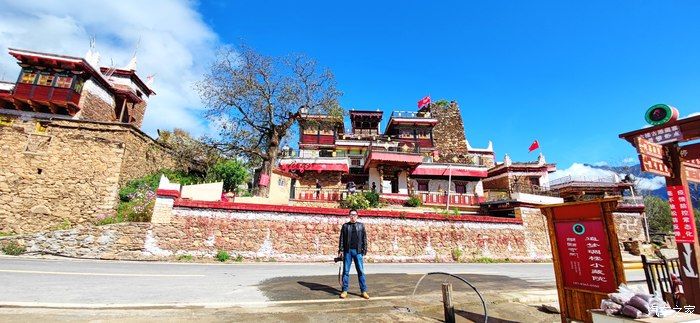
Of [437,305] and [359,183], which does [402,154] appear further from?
[437,305]

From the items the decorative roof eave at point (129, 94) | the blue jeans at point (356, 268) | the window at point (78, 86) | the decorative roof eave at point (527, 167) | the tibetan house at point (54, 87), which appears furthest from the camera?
the decorative roof eave at point (527, 167)

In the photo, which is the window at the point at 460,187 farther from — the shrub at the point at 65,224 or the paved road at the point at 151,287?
the shrub at the point at 65,224

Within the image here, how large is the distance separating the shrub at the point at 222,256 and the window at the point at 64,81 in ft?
69.7

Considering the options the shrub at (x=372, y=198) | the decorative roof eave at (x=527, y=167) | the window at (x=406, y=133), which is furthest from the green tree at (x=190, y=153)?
the decorative roof eave at (x=527, y=167)

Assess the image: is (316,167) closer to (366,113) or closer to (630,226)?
(366,113)

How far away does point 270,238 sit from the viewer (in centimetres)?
1408

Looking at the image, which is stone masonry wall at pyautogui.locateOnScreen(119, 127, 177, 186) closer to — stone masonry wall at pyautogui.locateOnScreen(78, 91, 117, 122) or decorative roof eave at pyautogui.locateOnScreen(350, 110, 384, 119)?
stone masonry wall at pyautogui.locateOnScreen(78, 91, 117, 122)

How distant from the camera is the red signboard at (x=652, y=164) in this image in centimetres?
526

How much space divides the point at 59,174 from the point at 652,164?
26.6 metres

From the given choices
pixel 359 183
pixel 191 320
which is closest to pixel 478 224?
pixel 359 183

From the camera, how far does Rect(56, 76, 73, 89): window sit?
23562 mm

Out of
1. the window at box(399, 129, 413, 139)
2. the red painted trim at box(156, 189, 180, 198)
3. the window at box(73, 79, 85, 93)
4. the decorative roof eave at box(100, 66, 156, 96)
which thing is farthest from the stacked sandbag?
the decorative roof eave at box(100, 66, 156, 96)

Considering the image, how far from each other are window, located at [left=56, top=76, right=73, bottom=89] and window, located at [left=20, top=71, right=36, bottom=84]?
63.9 inches

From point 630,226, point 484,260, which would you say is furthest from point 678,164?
point 630,226
